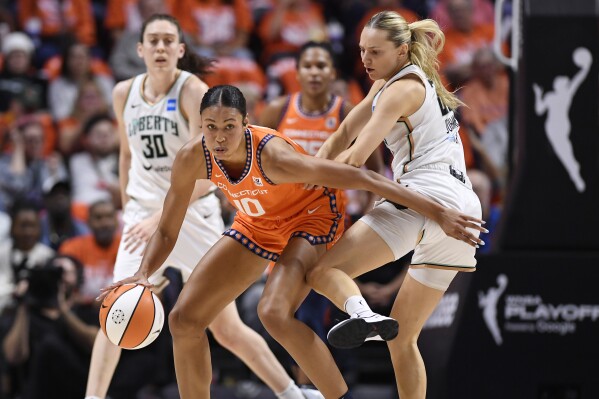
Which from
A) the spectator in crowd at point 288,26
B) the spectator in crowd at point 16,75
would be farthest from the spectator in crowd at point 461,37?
the spectator in crowd at point 16,75

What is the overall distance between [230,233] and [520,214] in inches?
95.5

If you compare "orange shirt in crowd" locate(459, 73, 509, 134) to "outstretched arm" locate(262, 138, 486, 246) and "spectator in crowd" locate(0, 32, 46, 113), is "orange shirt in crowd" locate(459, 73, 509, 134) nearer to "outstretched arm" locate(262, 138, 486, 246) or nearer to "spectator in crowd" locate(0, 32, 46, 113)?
"spectator in crowd" locate(0, 32, 46, 113)

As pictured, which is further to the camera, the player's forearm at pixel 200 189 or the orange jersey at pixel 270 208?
the player's forearm at pixel 200 189

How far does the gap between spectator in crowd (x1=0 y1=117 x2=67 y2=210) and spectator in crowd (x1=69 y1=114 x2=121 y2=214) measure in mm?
181

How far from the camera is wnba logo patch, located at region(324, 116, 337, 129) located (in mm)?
7070

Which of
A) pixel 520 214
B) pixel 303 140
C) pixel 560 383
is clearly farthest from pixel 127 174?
pixel 560 383

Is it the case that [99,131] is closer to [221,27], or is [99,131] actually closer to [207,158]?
[221,27]

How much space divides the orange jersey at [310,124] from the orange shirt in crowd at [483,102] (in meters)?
3.57

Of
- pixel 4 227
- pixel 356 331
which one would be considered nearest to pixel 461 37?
pixel 4 227

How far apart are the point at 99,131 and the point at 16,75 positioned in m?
1.31

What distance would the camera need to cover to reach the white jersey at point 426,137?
202 inches

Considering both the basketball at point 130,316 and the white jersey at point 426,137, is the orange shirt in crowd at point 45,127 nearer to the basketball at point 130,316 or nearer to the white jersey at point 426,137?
the basketball at point 130,316

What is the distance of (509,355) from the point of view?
22.1ft

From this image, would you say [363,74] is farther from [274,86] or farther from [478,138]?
[478,138]
